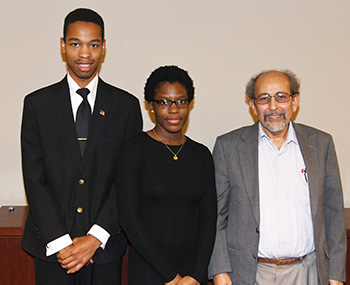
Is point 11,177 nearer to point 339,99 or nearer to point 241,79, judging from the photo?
point 241,79

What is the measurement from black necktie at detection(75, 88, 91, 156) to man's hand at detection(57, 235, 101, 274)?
17.1 inches

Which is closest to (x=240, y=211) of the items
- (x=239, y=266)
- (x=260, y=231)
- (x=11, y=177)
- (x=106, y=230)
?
(x=260, y=231)

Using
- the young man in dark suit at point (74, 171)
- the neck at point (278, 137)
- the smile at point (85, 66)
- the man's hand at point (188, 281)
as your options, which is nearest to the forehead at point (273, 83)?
the neck at point (278, 137)

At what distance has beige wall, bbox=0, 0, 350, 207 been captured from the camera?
10.7 ft

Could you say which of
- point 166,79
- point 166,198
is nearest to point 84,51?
point 166,79

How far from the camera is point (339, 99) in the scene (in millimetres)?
3361

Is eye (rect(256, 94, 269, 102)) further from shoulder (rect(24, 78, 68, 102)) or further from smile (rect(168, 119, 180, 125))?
shoulder (rect(24, 78, 68, 102))

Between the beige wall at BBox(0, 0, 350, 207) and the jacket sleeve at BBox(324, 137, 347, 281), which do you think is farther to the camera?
the beige wall at BBox(0, 0, 350, 207)

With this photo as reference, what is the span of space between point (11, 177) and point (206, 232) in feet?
5.89

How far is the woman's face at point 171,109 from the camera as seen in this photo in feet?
7.29

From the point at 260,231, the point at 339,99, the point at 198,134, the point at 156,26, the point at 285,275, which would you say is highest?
the point at 156,26

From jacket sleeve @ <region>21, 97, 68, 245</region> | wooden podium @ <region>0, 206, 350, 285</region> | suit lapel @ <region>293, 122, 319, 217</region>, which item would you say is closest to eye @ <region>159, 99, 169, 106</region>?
jacket sleeve @ <region>21, 97, 68, 245</region>

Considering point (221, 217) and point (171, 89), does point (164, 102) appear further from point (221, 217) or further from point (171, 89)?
point (221, 217)

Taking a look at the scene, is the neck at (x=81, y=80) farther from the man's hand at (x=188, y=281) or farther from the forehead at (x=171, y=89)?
the man's hand at (x=188, y=281)
